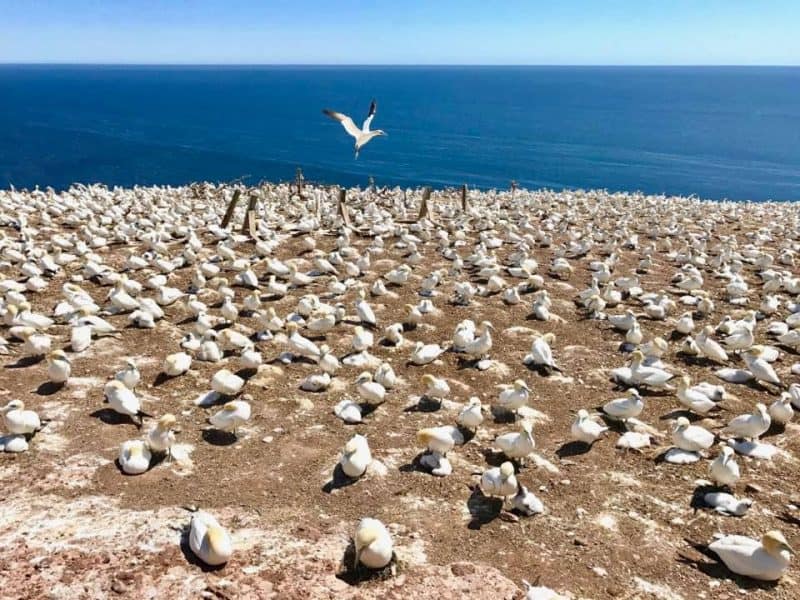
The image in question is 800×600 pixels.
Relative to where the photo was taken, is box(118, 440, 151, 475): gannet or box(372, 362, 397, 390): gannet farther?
box(372, 362, 397, 390): gannet

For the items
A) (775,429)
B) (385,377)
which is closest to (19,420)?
(385,377)

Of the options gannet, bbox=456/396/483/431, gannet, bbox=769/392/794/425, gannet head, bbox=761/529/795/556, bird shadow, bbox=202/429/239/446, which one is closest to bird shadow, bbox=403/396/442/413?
gannet, bbox=456/396/483/431

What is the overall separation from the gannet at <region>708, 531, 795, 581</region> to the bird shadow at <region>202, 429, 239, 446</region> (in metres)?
6.87

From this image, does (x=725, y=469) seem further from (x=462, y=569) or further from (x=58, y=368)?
(x=58, y=368)

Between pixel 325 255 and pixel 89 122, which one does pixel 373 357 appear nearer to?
pixel 325 255

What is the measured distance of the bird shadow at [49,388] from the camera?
10898 millimetres

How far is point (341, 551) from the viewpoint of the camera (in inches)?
291

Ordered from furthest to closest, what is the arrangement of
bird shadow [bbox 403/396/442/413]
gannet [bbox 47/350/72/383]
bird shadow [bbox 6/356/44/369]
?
bird shadow [bbox 6/356/44/369], bird shadow [bbox 403/396/442/413], gannet [bbox 47/350/72/383]

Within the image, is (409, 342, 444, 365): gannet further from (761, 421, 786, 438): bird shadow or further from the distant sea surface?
the distant sea surface

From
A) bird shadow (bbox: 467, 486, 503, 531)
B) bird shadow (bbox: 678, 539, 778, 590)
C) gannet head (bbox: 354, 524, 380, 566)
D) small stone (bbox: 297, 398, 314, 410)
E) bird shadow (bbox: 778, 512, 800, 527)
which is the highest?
gannet head (bbox: 354, 524, 380, 566)

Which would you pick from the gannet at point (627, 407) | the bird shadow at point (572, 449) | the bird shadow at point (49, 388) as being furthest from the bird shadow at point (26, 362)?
the gannet at point (627, 407)

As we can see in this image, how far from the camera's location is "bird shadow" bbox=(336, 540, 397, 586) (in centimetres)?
696

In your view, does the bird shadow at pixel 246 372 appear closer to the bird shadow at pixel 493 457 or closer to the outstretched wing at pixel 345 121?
the bird shadow at pixel 493 457

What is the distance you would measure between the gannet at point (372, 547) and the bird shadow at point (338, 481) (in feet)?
5.55
